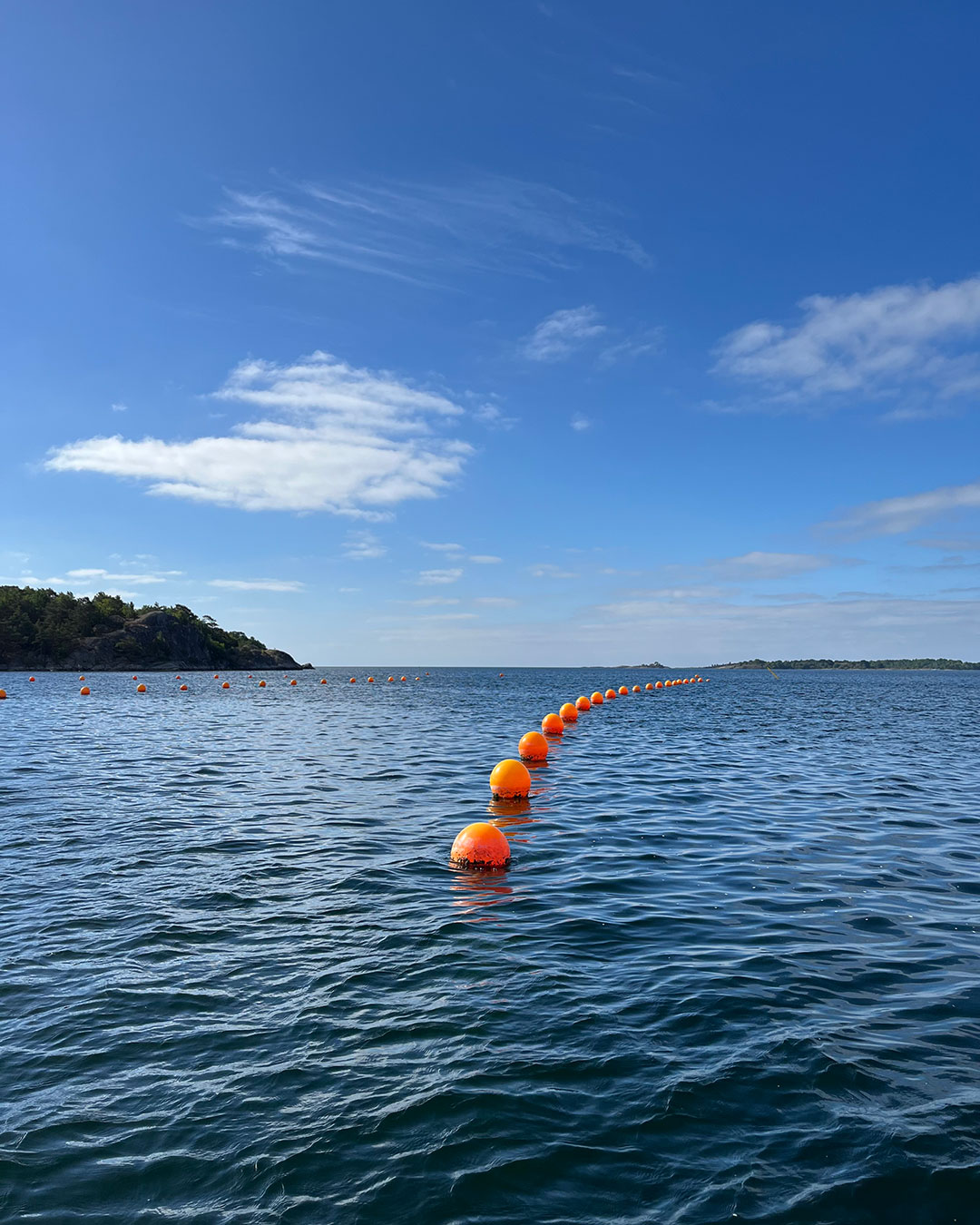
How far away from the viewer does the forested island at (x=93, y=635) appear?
12538 cm

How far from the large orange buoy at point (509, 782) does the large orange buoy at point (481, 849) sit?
5329 mm

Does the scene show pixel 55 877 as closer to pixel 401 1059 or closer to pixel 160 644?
pixel 401 1059

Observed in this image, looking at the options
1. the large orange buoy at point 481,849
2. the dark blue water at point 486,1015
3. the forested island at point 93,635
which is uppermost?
the forested island at point 93,635

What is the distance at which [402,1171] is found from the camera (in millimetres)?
5109

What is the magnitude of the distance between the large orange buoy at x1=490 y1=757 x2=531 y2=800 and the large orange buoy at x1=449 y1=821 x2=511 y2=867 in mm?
5329

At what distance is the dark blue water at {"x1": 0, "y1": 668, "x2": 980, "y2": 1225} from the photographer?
502 cm

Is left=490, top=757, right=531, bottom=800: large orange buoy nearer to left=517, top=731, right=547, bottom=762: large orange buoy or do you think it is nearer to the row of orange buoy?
the row of orange buoy

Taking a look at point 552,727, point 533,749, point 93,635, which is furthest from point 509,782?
point 93,635

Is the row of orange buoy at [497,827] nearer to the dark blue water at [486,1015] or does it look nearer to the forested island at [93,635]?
the dark blue water at [486,1015]

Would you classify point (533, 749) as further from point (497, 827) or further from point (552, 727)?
point (497, 827)

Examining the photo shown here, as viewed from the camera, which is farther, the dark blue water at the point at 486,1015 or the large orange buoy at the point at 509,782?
the large orange buoy at the point at 509,782

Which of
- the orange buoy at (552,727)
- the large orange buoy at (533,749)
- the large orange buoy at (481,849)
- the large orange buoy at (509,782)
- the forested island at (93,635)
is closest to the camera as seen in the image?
the large orange buoy at (481,849)

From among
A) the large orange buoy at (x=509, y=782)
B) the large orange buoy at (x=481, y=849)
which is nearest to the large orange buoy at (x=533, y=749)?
the large orange buoy at (x=509, y=782)

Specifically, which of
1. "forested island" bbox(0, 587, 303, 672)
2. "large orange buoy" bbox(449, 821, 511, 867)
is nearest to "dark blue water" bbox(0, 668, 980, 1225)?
"large orange buoy" bbox(449, 821, 511, 867)
